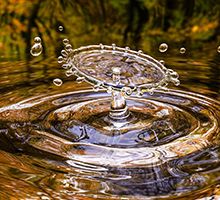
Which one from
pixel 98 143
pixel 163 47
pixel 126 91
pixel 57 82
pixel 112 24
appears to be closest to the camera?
pixel 98 143

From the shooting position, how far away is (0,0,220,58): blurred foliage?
2135mm

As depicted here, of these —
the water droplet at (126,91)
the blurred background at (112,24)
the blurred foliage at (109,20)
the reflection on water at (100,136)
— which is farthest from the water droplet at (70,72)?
the blurred foliage at (109,20)

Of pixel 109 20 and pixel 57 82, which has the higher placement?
pixel 109 20

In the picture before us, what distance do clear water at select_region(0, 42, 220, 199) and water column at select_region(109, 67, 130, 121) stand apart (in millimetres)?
29

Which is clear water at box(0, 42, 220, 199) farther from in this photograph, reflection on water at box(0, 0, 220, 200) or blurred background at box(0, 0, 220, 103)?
blurred background at box(0, 0, 220, 103)

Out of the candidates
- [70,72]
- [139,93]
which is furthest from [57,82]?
[139,93]

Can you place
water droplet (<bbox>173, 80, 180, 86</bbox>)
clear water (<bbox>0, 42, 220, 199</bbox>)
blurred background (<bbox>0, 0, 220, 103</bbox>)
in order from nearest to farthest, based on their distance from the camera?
clear water (<bbox>0, 42, 220, 199</bbox>), water droplet (<bbox>173, 80, 180, 86</bbox>), blurred background (<bbox>0, 0, 220, 103</bbox>)

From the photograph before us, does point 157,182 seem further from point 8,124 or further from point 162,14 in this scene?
point 162,14

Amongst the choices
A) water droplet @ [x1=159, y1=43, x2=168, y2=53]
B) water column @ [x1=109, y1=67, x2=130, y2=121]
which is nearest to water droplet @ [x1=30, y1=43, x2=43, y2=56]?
water droplet @ [x1=159, y1=43, x2=168, y2=53]

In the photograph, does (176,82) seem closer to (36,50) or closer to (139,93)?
(139,93)

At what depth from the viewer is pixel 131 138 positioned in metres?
1.18

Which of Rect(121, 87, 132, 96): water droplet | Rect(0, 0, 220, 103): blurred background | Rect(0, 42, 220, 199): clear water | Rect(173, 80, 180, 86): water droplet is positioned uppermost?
Rect(0, 0, 220, 103): blurred background

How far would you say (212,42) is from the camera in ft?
6.91

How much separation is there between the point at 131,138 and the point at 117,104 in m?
0.14
